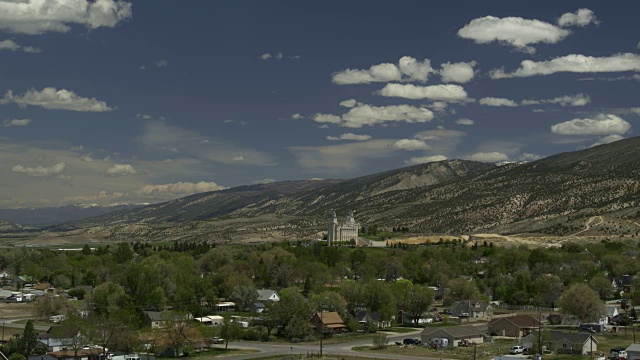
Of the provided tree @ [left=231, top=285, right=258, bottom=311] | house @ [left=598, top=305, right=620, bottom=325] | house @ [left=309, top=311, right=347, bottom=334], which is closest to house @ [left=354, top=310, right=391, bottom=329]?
house @ [left=309, top=311, right=347, bottom=334]

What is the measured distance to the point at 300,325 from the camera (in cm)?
9069

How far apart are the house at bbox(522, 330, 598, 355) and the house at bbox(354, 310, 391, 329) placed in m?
24.7

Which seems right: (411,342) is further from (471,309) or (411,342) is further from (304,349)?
(471,309)

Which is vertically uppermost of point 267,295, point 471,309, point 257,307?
point 267,295

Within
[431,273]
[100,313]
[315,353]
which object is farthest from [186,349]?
[431,273]

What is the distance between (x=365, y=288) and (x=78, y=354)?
4487 centimetres

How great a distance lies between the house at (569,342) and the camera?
7716cm

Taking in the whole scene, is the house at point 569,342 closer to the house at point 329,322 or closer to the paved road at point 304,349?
the paved road at point 304,349

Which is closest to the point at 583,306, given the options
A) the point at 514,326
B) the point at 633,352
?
the point at 514,326

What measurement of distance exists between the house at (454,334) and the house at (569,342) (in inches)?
320

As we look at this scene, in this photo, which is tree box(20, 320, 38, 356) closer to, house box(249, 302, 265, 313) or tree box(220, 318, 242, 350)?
tree box(220, 318, 242, 350)

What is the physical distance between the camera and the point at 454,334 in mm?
85750

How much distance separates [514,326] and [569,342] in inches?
625

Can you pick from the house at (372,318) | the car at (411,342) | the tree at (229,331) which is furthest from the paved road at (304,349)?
the house at (372,318)
